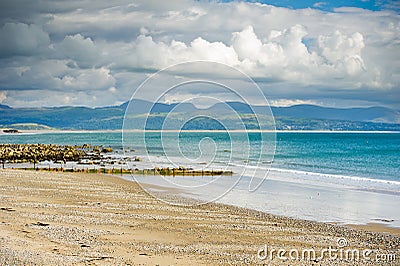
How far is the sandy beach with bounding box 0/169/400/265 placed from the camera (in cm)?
1191

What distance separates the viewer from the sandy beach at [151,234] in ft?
A: 39.1

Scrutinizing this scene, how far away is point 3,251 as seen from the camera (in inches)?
444

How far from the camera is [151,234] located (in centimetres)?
1502

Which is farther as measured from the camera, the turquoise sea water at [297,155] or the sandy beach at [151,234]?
the turquoise sea water at [297,155]

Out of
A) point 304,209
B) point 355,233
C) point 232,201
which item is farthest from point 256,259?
point 232,201

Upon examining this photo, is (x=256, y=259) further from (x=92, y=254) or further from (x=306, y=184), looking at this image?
(x=306, y=184)

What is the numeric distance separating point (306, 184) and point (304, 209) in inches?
496

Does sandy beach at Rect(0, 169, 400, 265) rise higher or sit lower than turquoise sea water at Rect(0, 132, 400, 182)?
lower

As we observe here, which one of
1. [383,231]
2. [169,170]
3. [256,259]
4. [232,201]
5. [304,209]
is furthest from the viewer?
[169,170]

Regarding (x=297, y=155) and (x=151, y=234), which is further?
(x=297, y=155)

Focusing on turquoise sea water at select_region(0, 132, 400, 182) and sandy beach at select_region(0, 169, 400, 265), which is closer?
sandy beach at select_region(0, 169, 400, 265)

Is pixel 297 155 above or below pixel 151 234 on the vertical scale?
above

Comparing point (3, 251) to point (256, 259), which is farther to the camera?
point (256, 259)

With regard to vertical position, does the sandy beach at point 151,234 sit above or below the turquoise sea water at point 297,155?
below
